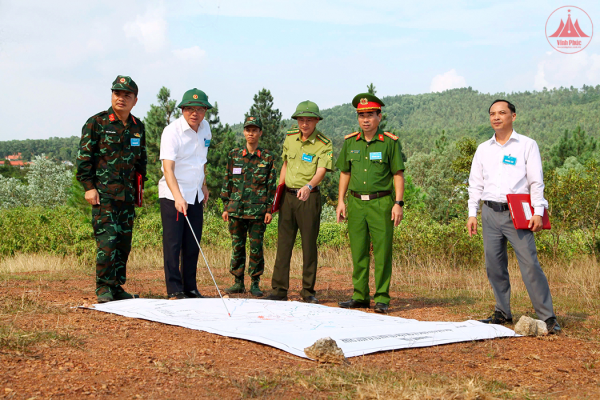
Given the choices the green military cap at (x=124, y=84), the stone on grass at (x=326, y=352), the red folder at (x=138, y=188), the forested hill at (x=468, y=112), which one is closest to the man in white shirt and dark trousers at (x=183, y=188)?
the red folder at (x=138, y=188)

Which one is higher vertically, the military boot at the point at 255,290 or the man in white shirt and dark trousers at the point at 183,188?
the man in white shirt and dark trousers at the point at 183,188

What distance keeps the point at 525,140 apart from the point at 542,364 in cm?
192

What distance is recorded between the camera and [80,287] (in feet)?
21.4

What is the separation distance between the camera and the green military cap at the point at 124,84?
194 inches

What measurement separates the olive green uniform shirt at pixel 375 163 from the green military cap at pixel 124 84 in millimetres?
2109

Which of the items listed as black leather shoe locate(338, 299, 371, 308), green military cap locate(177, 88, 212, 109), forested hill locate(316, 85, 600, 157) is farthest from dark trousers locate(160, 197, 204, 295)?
forested hill locate(316, 85, 600, 157)

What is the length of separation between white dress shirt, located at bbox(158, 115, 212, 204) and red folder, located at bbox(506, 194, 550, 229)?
114 inches

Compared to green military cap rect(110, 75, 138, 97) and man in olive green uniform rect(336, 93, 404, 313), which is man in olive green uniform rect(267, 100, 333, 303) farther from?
green military cap rect(110, 75, 138, 97)

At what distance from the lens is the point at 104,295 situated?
486 cm

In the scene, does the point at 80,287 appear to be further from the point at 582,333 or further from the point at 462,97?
the point at 462,97

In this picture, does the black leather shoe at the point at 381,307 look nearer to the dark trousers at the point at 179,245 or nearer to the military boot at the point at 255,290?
the military boot at the point at 255,290

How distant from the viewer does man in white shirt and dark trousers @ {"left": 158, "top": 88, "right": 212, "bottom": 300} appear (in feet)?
17.0

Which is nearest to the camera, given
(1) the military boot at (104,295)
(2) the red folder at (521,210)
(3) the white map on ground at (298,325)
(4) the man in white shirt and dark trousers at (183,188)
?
(3) the white map on ground at (298,325)

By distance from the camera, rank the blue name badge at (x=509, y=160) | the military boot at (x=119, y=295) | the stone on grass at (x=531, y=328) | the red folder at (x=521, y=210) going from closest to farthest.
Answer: the stone on grass at (x=531, y=328) < the red folder at (x=521, y=210) < the blue name badge at (x=509, y=160) < the military boot at (x=119, y=295)
